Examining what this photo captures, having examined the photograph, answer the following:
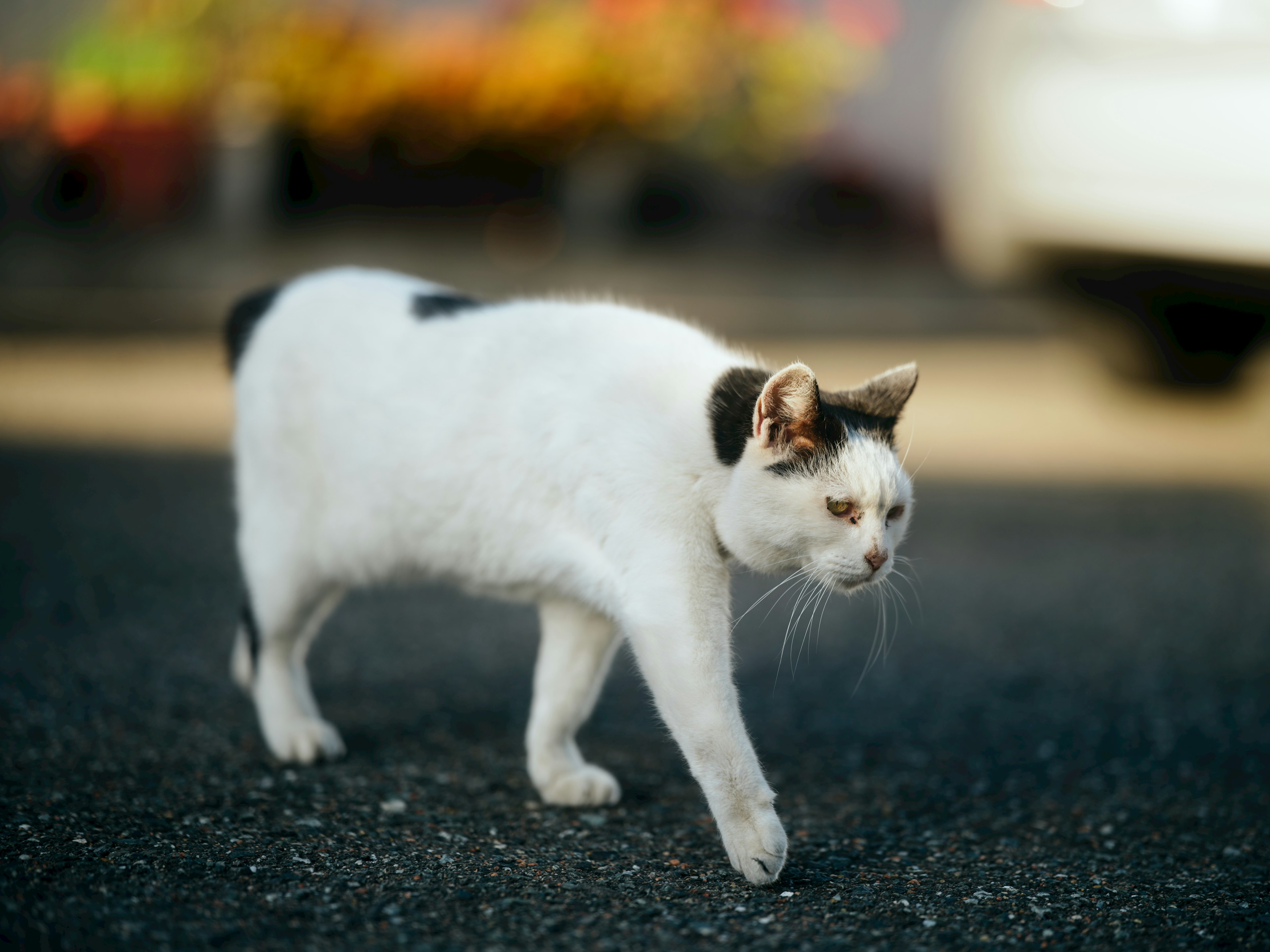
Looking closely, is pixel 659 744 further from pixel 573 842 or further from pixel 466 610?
pixel 466 610

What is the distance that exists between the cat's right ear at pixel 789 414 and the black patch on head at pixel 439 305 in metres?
0.77

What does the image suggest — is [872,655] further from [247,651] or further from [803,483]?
[247,651]

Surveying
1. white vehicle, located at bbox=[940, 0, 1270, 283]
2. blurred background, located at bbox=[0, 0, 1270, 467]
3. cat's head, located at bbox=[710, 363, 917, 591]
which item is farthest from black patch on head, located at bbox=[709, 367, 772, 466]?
blurred background, located at bbox=[0, 0, 1270, 467]

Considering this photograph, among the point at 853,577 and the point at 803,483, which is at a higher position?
the point at 803,483

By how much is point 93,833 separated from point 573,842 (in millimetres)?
819

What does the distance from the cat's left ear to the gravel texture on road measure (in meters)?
0.60

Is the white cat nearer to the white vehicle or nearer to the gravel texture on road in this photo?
the gravel texture on road

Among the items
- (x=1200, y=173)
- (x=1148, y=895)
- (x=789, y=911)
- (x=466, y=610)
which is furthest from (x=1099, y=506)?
(x=789, y=911)

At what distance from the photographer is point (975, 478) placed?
212 inches

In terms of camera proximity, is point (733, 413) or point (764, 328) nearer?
point (733, 413)

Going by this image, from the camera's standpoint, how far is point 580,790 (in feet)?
8.20

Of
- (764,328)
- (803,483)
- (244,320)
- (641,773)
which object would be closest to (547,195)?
(764,328)

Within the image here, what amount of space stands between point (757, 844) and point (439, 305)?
4.16 ft

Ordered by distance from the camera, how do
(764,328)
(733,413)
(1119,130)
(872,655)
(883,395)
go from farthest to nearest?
(764,328)
(1119,130)
(872,655)
(883,395)
(733,413)
